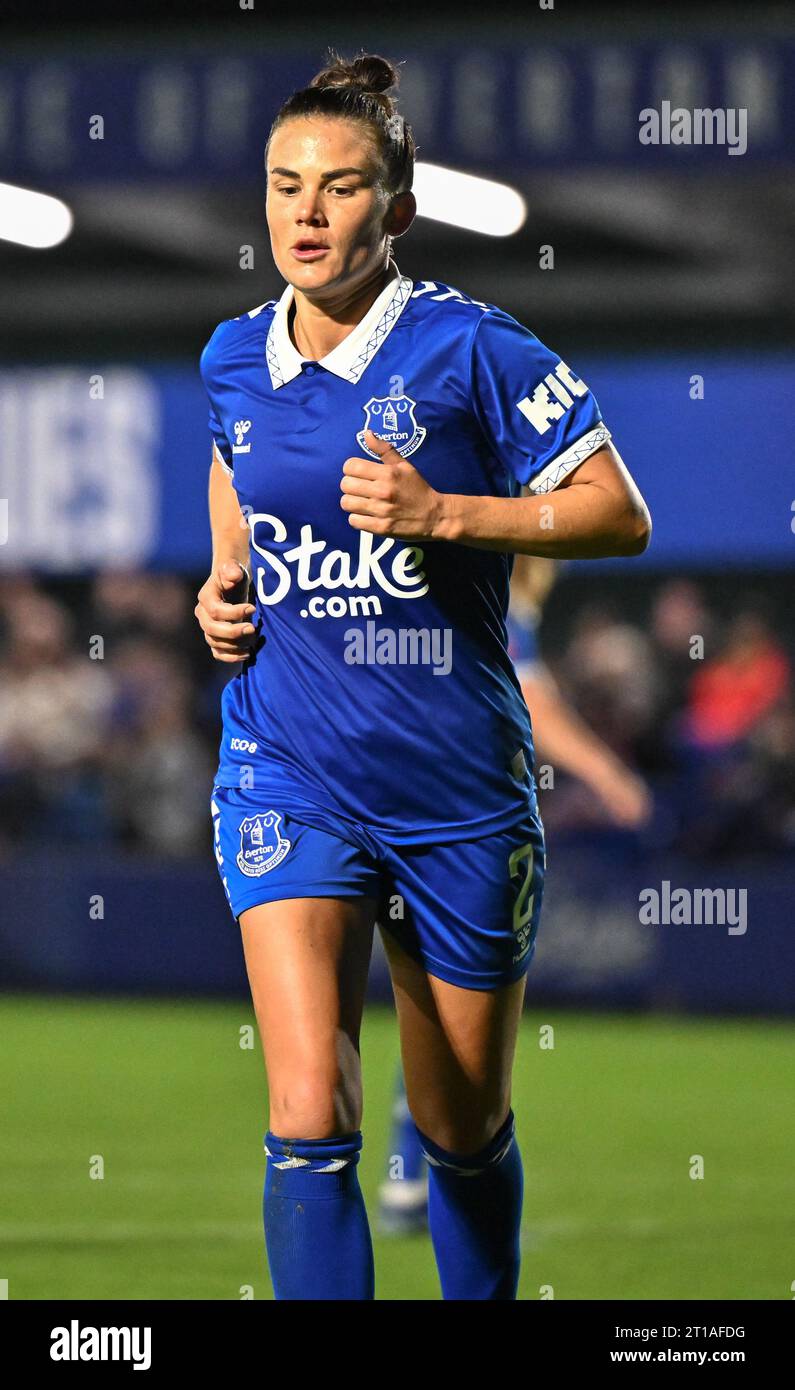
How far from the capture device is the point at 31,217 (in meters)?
14.5

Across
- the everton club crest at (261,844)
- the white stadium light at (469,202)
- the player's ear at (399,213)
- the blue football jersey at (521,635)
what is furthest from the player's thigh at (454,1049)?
the white stadium light at (469,202)

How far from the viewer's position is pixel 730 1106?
952cm

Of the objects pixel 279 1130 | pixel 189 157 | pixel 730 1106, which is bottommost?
pixel 730 1106

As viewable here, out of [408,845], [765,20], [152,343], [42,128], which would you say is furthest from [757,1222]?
[152,343]

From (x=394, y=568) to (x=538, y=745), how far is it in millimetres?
4319

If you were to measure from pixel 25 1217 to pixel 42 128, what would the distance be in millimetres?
5845

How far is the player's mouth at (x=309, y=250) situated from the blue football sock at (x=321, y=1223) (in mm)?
1643

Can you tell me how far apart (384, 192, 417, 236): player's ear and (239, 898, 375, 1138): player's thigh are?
1.33m

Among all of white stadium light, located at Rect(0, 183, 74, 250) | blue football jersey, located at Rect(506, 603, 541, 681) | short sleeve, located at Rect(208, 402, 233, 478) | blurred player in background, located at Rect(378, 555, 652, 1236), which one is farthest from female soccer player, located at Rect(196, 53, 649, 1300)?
white stadium light, located at Rect(0, 183, 74, 250)

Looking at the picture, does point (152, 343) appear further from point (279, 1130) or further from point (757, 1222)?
point (279, 1130)

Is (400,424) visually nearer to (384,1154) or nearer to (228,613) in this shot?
(228,613)

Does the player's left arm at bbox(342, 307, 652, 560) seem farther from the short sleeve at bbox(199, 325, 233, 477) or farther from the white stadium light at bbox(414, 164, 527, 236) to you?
the white stadium light at bbox(414, 164, 527, 236)

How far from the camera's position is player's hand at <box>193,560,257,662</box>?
14.2ft

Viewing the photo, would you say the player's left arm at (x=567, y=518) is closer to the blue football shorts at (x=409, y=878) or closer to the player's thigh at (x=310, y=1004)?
the blue football shorts at (x=409, y=878)
